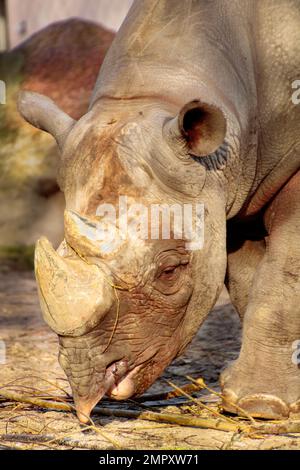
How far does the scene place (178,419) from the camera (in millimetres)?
5336

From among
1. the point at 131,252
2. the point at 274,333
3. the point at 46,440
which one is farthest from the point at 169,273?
the point at 46,440

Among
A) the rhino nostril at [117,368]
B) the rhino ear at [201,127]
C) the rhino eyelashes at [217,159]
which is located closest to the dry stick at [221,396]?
the rhino nostril at [117,368]

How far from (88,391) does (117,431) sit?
409mm

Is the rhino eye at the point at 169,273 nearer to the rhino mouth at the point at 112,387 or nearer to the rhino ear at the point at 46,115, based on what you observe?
the rhino mouth at the point at 112,387

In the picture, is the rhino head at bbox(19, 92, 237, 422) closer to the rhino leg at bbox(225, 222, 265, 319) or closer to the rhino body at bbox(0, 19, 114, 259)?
the rhino leg at bbox(225, 222, 265, 319)

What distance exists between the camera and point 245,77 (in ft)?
18.3

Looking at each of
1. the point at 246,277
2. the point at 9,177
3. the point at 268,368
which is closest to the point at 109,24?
the point at 9,177

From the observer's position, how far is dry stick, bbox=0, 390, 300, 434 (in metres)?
5.19

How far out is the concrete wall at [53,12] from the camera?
1252 cm

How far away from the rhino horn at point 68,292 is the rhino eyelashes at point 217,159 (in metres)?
0.79

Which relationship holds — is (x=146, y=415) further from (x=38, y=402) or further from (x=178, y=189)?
(x=178, y=189)

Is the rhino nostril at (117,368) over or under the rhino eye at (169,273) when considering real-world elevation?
under

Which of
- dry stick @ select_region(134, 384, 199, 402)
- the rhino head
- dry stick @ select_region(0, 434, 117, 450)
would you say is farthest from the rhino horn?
dry stick @ select_region(134, 384, 199, 402)
